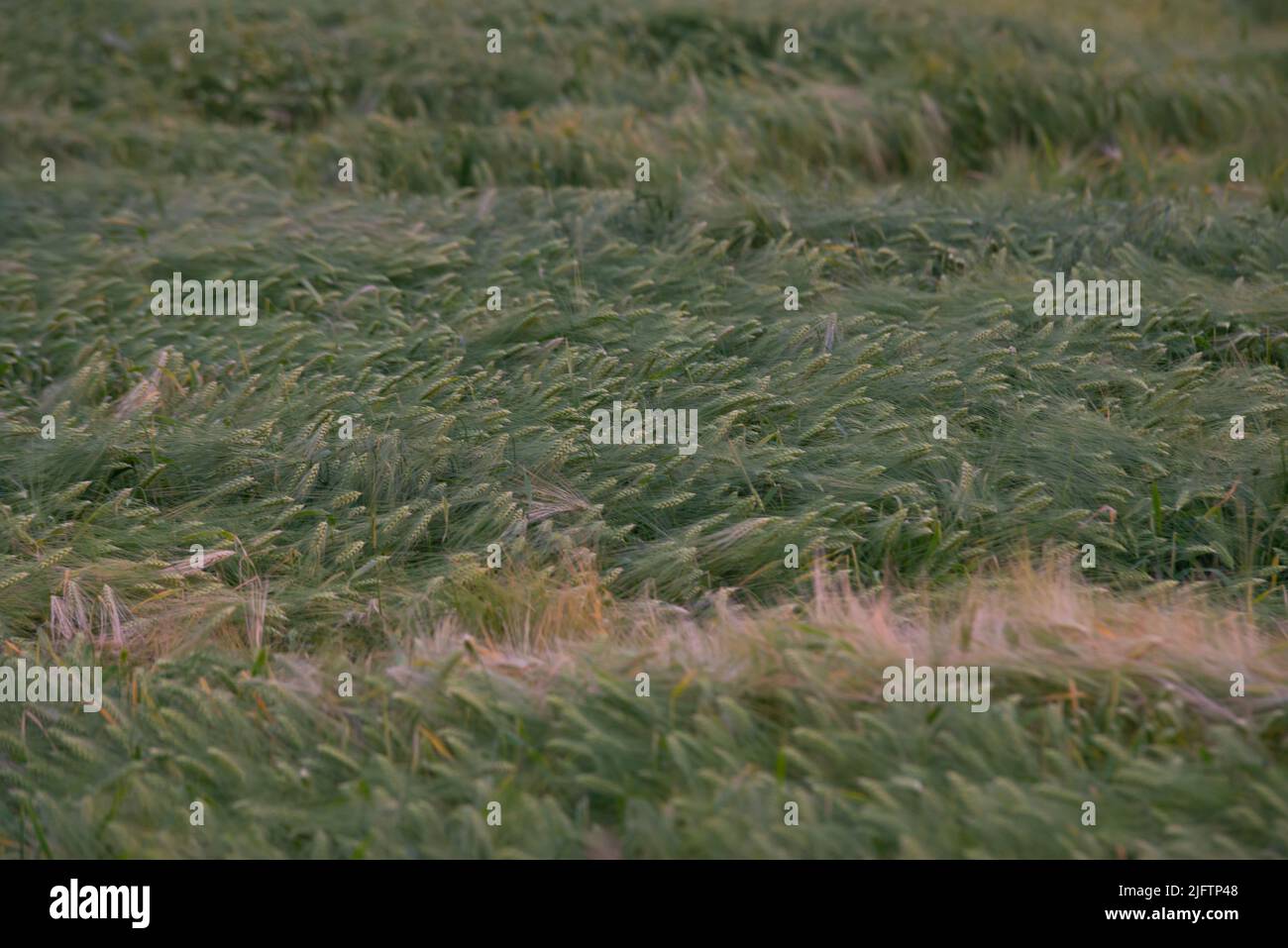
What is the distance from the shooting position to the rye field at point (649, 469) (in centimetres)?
315

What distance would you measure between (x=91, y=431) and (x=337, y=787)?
2.26 meters

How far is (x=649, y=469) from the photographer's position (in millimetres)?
4461

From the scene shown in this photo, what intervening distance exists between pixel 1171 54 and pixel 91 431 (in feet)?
26.5

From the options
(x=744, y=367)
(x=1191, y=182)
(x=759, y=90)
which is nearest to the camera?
(x=744, y=367)

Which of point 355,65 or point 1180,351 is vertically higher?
point 355,65

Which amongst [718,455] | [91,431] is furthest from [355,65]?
[718,455]

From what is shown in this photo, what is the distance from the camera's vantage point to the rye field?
3146mm

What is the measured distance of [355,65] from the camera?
8.72 meters

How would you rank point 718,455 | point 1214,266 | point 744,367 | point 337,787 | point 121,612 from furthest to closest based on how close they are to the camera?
1. point 1214,266
2. point 744,367
3. point 718,455
4. point 121,612
5. point 337,787

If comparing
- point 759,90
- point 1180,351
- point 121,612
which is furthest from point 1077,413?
point 759,90

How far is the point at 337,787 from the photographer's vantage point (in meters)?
3.22

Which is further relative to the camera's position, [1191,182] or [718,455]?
[1191,182]
